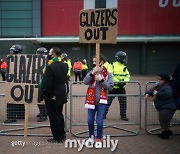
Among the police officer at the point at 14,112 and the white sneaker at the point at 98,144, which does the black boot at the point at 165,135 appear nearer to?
the white sneaker at the point at 98,144

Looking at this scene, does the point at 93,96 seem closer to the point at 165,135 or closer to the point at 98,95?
the point at 98,95

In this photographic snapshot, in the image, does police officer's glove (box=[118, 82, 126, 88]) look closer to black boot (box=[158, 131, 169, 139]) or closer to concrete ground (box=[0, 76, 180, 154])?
concrete ground (box=[0, 76, 180, 154])

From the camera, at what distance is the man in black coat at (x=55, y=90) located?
6445 mm

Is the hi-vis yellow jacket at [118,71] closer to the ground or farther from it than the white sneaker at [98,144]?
farther from it

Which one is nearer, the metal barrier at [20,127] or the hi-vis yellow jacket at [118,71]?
the metal barrier at [20,127]

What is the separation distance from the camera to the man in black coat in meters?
6.45

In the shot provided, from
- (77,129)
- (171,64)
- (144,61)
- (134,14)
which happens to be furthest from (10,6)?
(77,129)

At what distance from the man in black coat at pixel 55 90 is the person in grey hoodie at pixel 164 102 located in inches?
84.0

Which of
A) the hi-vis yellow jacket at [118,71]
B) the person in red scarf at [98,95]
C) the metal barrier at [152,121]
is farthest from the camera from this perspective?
the hi-vis yellow jacket at [118,71]

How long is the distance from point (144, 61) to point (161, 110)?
29.2 m

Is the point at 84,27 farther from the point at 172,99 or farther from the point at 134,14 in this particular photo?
the point at 134,14

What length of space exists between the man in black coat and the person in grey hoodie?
7.00ft

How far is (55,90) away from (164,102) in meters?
2.47

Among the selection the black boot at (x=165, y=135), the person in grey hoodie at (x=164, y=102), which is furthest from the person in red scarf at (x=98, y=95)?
the black boot at (x=165, y=135)
